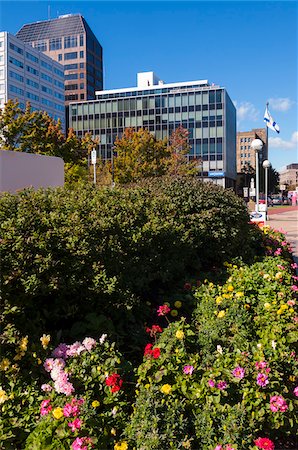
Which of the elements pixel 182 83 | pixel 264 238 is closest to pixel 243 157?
pixel 182 83

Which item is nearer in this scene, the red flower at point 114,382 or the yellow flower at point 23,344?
the red flower at point 114,382

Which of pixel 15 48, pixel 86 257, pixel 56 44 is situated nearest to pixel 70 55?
pixel 56 44

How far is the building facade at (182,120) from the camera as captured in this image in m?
71.3

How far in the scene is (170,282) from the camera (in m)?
5.20

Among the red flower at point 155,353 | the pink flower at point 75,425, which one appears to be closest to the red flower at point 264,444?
the red flower at point 155,353

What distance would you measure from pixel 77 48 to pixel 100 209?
112m

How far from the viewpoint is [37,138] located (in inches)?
927

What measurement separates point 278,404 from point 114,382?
1062 millimetres

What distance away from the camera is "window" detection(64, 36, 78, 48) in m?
107

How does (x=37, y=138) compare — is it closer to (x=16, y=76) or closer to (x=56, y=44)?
(x=16, y=76)

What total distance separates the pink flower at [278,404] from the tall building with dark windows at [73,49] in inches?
4247

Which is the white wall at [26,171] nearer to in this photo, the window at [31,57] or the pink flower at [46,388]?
the pink flower at [46,388]

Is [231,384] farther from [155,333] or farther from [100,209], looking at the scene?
[100,209]

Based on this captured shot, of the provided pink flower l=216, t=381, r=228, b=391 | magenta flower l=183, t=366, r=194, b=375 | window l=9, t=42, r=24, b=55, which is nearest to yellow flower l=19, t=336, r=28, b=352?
magenta flower l=183, t=366, r=194, b=375
